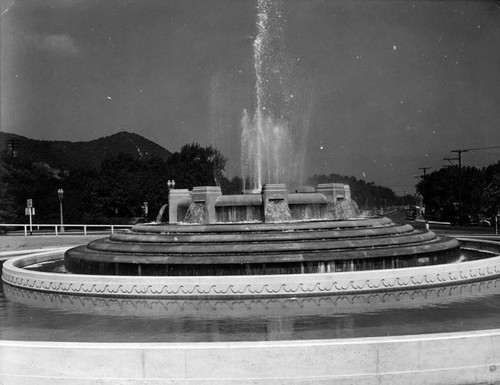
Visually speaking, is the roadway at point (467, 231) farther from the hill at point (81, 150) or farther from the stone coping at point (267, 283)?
the hill at point (81, 150)

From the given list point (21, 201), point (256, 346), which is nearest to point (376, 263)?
point (256, 346)

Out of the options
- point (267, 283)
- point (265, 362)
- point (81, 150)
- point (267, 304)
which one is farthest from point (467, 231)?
point (81, 150)

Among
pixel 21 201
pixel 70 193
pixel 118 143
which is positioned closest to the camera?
pixel 21 201

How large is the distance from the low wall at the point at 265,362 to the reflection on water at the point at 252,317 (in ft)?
6.54

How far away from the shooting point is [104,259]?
15.5 metres

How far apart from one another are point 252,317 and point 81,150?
573 ft

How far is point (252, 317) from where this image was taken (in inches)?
422

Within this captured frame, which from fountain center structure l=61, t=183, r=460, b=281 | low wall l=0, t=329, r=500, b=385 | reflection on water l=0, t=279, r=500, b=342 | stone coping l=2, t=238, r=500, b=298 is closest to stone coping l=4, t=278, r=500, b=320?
reflection on water l=0, t=279, r=500, b=342

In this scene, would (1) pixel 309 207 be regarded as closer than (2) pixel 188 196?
Yes

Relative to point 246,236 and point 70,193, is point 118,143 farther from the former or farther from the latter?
point 246,236

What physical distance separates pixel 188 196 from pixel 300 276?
31.6 feet

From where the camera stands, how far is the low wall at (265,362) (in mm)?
6977

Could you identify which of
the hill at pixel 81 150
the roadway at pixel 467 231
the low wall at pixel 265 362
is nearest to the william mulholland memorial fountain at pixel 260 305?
the low wall at pixel 265 362

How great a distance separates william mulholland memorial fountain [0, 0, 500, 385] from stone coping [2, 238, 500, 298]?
0.03 m
